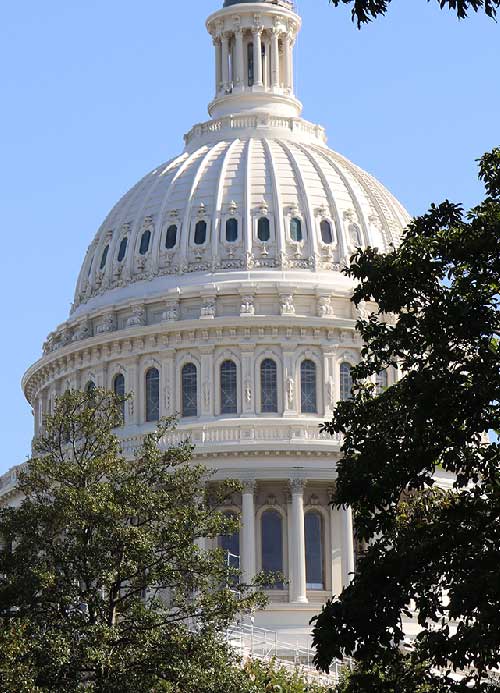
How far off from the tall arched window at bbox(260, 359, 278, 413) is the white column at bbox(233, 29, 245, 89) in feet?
73.6

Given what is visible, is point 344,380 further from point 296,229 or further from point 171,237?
point 171,237

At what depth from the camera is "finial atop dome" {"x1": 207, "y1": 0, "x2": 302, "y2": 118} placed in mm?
122500

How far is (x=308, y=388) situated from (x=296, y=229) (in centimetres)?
1021

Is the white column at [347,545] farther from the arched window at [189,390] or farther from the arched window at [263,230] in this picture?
the arched window at [263,230]

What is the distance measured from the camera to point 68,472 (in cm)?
5019

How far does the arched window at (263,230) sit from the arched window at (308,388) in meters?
8.19

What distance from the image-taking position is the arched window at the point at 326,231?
372ft

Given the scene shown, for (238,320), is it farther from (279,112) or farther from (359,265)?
(359,265)

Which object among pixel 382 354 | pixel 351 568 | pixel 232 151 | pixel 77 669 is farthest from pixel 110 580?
pixel 232 151

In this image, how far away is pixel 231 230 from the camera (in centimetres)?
11300

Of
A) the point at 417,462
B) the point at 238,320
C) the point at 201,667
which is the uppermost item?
the point at 238,320

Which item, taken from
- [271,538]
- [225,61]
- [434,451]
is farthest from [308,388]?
[434,451]

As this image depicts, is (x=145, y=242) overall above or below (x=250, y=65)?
below

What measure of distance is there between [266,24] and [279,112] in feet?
18.6
